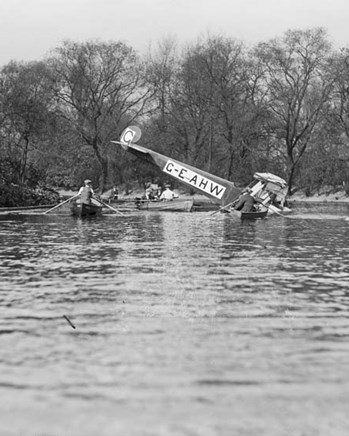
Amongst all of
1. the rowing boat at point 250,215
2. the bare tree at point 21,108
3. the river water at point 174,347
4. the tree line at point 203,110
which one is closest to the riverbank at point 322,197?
the tree line at point 203,110

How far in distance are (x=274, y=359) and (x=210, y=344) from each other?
2.50 feet

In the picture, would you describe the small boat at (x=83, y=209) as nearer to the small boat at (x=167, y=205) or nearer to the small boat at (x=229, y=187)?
the small boat at (x=229, y=187)

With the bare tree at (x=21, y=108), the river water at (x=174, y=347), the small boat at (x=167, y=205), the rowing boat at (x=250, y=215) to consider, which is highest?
the bare tree at (x=21, y=108)

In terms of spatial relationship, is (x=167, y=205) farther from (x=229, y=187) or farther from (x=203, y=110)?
(x=203, y=110)

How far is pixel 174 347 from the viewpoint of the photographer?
6164 millimetres

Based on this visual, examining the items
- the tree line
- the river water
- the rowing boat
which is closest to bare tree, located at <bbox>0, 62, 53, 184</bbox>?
the tree line

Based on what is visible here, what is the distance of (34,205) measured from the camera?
43.8 meters

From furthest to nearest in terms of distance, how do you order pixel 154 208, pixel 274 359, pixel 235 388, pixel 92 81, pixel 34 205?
pixel 92 81 → pixel 34 205 → pixel 154 208 → pixel 274 359 → pixel 235 388

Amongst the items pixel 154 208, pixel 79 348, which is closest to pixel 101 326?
pixel 79 348

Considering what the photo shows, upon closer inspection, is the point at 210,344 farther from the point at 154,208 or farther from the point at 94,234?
the point at 154,208

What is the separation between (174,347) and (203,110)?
64.0 meters

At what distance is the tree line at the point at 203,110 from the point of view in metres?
61.9

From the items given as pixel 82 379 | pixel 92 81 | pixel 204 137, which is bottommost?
pixel 82 379

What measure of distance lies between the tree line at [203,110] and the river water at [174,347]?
47.0 m
